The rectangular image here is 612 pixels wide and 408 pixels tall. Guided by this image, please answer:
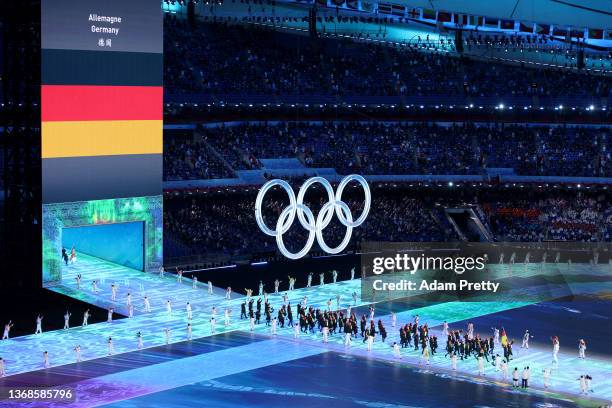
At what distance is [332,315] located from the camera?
47.4 meters

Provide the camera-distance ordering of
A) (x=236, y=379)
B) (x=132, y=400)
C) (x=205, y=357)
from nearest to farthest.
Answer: (x=132, y=400)
(x=236, y=379)
(x=205, y=357)

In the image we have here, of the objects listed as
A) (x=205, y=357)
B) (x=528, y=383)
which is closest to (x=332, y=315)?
(x=205, y=357)

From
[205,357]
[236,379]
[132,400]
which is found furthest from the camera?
[205,357]

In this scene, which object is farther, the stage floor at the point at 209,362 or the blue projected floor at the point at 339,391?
the stage floor at the point at 209,362

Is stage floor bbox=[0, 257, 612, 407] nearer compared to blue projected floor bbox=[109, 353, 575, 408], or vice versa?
blue projected floor bbox=[109, 353, 575, 408]

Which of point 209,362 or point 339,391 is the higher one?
point 209,362

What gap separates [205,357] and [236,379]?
11.0 feet

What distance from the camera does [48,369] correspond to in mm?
40781

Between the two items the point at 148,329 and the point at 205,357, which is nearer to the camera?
the point at 205,357

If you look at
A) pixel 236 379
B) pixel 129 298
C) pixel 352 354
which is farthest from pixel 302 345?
pixel 129 298

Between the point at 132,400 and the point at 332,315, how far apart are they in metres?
12.6

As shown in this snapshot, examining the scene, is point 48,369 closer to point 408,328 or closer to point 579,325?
point 408,328

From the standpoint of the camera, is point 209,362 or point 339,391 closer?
point 339,391

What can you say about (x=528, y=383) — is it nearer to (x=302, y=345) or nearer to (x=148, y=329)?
(x=302, y=345)
